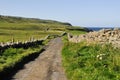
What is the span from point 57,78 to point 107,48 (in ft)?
23.2

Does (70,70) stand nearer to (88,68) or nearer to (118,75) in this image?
(88,68)

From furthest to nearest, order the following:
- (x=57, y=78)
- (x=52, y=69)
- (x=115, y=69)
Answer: (x=52, y=69) → (x=57, y=78) → (x=115, y=69)

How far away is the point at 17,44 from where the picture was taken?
50062mm

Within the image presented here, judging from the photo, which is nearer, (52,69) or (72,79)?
(72,79)

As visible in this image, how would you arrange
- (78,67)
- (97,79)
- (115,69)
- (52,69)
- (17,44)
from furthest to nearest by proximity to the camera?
1. (17,44)
2. (52,69)
3. (78,67)
4. (115,69)
5. (97,79)

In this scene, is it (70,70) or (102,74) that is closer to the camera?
(102,74)

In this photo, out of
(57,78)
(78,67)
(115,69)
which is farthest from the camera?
(78,67)

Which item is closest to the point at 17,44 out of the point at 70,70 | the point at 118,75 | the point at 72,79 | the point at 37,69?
the point at 37,69

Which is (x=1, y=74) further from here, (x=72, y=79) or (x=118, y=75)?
(x=118, y=75)

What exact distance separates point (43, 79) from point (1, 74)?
10.6ft

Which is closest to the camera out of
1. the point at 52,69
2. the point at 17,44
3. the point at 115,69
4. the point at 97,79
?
the point at 97,79

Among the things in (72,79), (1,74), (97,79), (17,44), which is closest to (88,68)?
(72,79)

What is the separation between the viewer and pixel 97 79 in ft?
66.4

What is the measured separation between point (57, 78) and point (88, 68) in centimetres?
220
